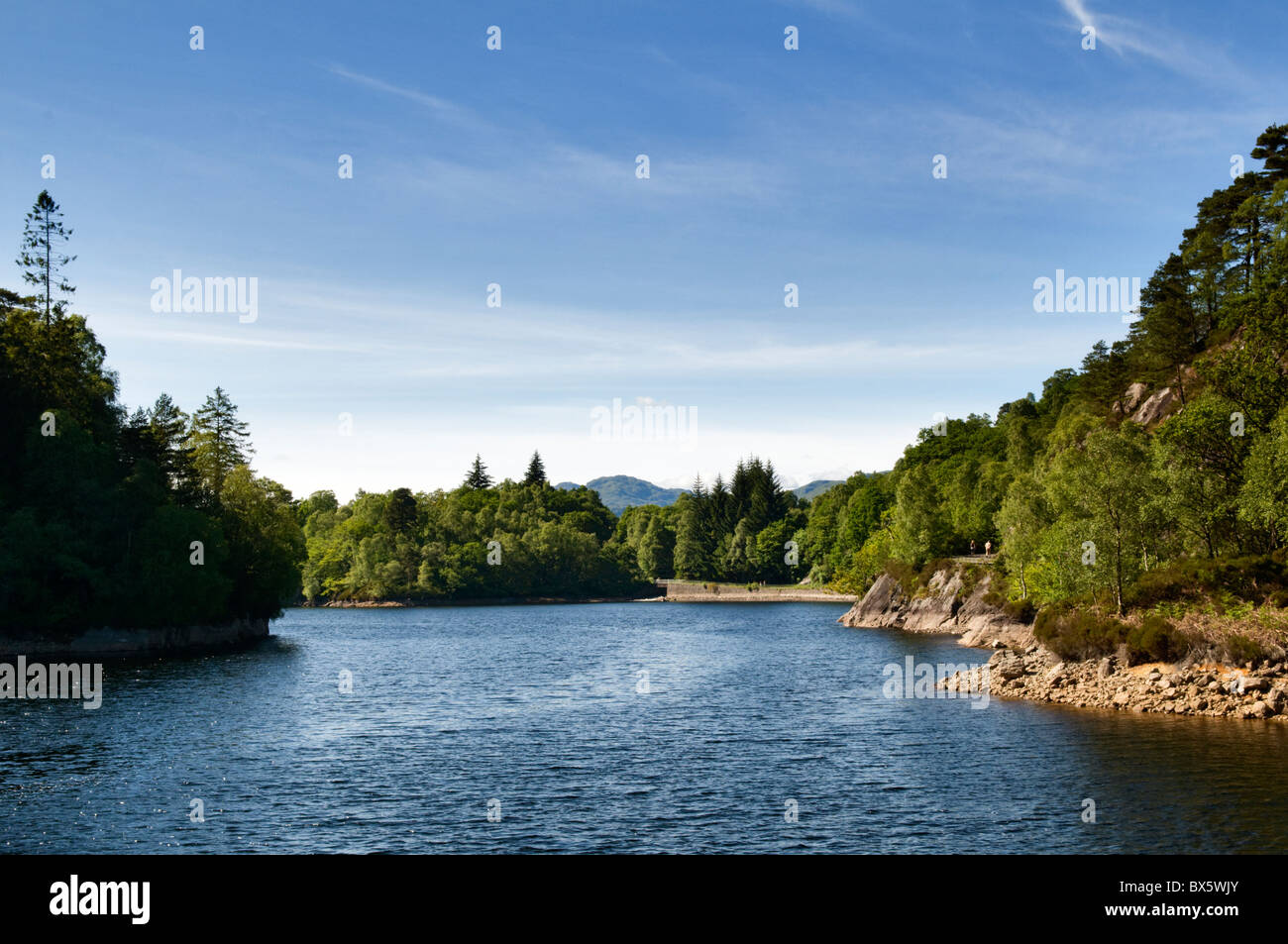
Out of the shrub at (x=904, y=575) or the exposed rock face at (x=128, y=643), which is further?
the shrub at (x=904, y=575)

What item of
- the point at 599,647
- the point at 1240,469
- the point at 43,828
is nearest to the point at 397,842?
the point at 43,828

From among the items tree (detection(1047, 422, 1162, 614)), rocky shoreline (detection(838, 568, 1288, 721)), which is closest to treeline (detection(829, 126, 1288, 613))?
tree (detection(1047, 422, 1162, 614))

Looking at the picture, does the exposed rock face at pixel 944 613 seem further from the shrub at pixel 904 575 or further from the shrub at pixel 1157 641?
the shrub at pixel 1157 641

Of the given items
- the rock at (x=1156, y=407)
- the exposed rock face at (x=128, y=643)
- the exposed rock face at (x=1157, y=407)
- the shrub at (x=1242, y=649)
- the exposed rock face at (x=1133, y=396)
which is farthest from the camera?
the exposed rock face at (x=1133, y=396)

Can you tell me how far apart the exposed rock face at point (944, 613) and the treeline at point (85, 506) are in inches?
2860

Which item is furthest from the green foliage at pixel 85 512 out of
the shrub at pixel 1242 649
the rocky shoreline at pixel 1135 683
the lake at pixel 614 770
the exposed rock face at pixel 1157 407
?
the exposed rock face at pixel 1157 407

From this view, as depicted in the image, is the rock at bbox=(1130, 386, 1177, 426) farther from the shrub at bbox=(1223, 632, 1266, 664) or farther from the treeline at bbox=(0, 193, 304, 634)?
the treeline at bbox=(0, 193, 304, 634)

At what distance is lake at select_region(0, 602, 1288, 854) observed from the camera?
92.9 ft

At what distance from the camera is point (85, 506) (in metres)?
78.9

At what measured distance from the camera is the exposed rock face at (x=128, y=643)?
74.9 meters
